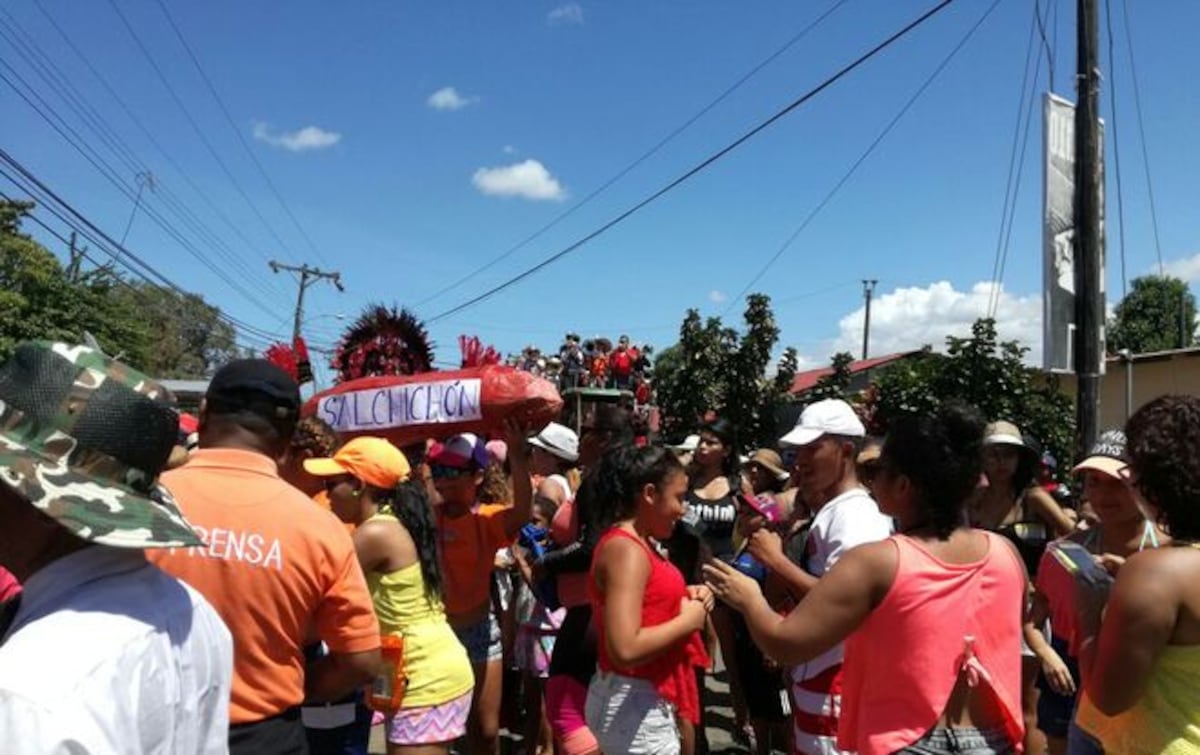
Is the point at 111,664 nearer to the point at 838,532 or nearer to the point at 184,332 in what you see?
the point at 838,532

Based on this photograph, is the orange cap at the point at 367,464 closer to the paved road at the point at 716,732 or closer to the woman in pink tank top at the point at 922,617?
the woman in pink tank top at the point at 922,617

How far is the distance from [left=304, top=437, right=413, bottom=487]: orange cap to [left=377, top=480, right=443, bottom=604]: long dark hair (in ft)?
0.39

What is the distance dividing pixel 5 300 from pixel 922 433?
1147 inches

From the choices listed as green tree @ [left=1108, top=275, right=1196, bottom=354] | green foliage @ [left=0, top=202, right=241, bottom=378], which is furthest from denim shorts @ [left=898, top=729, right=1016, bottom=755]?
green tree @ [left=1108, top=275, right=1196, bottom=354]

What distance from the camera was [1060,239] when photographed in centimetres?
796

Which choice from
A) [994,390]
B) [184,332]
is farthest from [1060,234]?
[184,332]

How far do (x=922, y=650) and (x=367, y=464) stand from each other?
7.21ft

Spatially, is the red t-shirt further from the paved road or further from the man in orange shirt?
the man in orange shirt

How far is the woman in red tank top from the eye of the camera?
2.89 metres

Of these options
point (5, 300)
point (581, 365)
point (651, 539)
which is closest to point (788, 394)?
point (581, 365)

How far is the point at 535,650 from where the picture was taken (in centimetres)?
510

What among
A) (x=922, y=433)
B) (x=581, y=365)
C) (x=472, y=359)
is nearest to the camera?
(x=922, y=433)

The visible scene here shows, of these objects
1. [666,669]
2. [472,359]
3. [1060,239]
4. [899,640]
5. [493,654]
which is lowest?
[493,654]

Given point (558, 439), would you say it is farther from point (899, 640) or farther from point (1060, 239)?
point (1060, 239)
